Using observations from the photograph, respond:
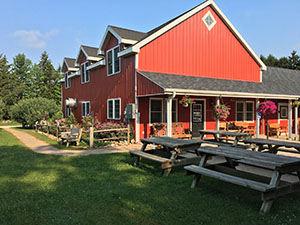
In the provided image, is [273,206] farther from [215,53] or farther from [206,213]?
[215,53]

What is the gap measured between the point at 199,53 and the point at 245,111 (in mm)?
5290

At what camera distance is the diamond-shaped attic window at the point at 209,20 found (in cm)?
1459

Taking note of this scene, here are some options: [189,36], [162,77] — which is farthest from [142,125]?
[189,36]

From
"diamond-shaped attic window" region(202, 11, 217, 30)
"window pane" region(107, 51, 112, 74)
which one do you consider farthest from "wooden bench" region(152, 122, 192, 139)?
A: "diamond-shaped attic window" region(202, 11, 217, 30)

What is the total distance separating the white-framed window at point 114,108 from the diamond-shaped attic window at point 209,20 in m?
6.94

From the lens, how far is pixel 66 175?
6.40 m

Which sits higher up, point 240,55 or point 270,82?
point 240,55

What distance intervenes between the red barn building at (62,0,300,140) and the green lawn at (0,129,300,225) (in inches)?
203

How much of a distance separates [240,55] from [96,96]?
10.2 meters

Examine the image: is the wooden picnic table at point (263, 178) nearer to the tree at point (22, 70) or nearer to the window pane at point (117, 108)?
the window pane at point (117, 108)

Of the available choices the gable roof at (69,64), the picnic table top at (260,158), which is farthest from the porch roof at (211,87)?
the gable roof at (69,64)

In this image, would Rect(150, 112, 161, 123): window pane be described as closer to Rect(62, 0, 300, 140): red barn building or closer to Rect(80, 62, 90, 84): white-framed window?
Rect(62, 0, 300, 140): red barn building

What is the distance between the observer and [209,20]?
48.4ft

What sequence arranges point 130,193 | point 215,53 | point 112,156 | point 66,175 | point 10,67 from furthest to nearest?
point 10,67 < point 215,53 < point 112,156 < point 66,175 < point 130,193
